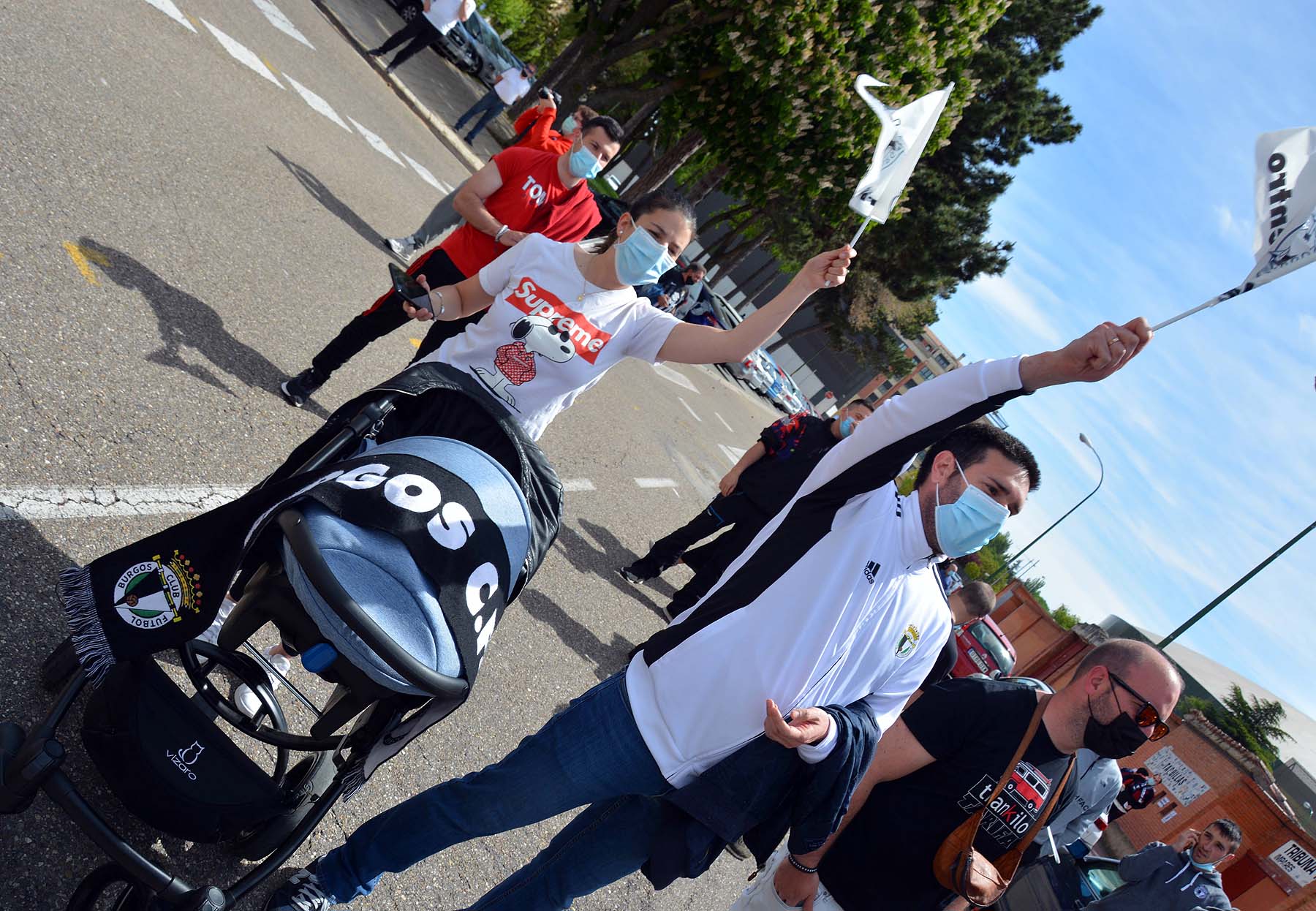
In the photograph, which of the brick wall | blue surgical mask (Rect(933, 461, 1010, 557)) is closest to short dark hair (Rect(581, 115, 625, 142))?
blue surgical mask (Rect(933, 461, 1010, 557))

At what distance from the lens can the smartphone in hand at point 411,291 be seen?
130 inches

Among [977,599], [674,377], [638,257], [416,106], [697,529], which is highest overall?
[638,257]

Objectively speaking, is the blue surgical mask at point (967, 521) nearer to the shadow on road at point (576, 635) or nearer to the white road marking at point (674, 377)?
the shadow on road at point (576, 635)

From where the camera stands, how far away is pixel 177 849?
8.00 ft

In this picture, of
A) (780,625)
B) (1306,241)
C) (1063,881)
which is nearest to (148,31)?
(780,625)

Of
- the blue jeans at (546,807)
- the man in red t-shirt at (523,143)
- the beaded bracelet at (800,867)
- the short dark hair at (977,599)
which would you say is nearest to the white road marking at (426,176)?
the man in red t-shirt at (523,143)

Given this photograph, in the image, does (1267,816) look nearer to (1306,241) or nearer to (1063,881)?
(1063,881)

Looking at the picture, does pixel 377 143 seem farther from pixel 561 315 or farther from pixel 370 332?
pixel 561 315

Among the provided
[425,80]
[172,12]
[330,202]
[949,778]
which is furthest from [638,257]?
[425,80]

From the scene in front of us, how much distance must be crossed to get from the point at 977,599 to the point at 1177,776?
694 centimetres

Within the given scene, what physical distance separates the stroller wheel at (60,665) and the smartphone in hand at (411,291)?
5.29ft

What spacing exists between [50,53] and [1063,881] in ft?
25.3

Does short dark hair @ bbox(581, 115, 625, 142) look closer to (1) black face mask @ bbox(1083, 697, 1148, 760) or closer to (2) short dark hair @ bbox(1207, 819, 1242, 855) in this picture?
(1) black face mask @ bbox(1083, 697, 1148, 760)

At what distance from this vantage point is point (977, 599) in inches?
285
